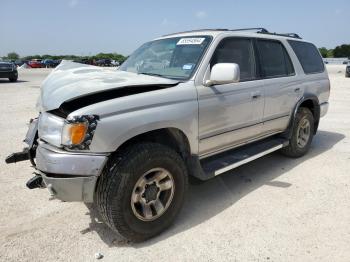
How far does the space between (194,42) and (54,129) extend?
1.90m

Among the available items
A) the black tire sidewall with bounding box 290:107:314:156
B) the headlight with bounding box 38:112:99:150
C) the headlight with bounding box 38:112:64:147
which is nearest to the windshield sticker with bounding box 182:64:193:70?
the headlight with bounding box 38:112:99:150

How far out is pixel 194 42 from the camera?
380 centimetres

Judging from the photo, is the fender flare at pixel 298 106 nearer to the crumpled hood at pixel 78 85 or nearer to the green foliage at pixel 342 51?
the crumpled hood at pixel 78 85

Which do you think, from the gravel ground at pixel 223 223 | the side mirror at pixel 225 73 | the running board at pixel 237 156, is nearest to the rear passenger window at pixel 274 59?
the running board at pixel 237 156

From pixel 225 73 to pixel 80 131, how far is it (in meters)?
1.52

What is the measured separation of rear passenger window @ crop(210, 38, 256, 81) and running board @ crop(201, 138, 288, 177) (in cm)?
93

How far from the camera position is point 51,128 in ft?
9.28

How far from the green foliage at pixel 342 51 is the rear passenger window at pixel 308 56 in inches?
3853

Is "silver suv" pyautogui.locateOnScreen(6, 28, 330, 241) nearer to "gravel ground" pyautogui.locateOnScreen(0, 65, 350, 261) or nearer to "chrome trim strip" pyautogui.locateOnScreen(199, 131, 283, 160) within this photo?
"chrome trim strip" pyautogui.locateOnScreen(199, 131, 283, 160)

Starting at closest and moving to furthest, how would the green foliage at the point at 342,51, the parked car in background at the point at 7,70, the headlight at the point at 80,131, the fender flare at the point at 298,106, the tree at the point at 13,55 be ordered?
the headlight at the point at 80,131, the fender flare at the point at 298,106, the parked car in background at the point at 7,70, the green foliage at the point at 342,51, the tree at the point at 13,55

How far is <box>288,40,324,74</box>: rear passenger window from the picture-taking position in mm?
5242

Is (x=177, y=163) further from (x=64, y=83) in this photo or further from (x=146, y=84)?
(x=64, y=83)

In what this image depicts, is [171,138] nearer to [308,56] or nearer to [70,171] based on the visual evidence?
[70,171]

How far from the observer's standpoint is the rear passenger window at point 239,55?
12.3ft
